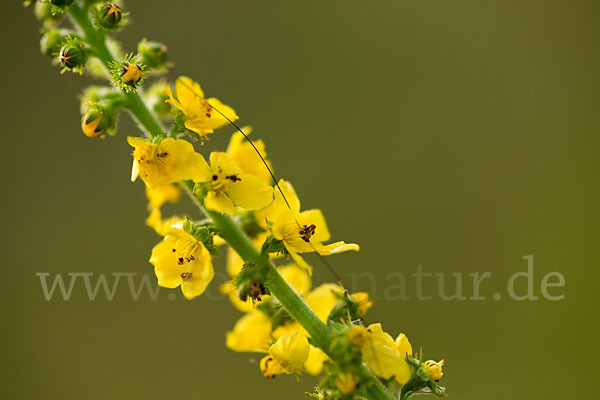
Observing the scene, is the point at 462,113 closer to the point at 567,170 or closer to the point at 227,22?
the point at 567,170

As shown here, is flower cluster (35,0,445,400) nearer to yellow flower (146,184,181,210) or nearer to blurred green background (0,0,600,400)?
yellow flower (146,184,181,210)

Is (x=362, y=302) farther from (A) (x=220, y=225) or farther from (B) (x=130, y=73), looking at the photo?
(B) (x=130, y=73)

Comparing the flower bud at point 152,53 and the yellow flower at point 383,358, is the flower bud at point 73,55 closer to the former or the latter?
the flower bud at point 152,53

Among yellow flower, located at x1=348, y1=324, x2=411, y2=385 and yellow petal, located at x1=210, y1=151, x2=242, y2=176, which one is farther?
yellow petal, located at x1=210, y1=151, x2=242, y2=176

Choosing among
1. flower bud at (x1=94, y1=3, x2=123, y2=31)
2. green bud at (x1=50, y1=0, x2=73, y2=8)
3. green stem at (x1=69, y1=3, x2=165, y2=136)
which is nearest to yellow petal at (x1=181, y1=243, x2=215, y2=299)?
green stem at (x1=69, y1=3, x2=165, y2=136)

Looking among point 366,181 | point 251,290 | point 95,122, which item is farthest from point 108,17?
point 366,181

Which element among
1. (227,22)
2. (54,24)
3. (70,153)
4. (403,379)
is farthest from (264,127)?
(403,379)
